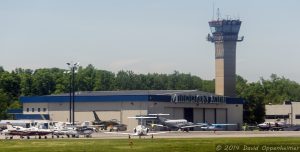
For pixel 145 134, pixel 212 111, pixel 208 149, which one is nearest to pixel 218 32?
pixel 212 111

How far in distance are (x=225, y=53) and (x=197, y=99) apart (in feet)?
103

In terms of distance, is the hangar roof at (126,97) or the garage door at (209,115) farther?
the garage door at (209,115)

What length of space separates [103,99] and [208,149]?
7823 cm

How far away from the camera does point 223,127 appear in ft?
452

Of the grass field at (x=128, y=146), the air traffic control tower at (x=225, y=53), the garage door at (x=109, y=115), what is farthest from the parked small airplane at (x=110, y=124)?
the grass field at (x=128, y=146)

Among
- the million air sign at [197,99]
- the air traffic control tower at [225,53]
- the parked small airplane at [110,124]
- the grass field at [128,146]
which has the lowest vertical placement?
the grass field at [128,146]

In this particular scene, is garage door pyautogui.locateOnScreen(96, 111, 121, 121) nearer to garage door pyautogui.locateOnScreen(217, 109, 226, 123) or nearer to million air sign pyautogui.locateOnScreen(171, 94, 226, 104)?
million air sign pyautogui.locateOnScreen(171, 94, 226, 104)

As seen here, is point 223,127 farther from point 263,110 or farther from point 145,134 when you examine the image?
point 145,134

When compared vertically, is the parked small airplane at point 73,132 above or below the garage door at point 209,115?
below

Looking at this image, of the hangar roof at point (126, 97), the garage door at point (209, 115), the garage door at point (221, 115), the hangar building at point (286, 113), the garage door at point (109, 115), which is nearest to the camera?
the hangar roof at point (126, 97)

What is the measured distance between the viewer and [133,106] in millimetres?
130125

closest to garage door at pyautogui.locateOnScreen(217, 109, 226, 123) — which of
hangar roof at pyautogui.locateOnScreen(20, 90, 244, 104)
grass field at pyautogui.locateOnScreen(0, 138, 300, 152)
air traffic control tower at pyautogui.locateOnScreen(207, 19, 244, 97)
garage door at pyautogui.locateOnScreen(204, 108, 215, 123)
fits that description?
garage door at pyautogui.locateOnScreen(204, 108, 215, 123)

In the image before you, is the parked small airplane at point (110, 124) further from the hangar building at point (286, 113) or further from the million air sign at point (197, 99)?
the hangar building at point (286, 113)

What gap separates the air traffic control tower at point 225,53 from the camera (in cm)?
16738
